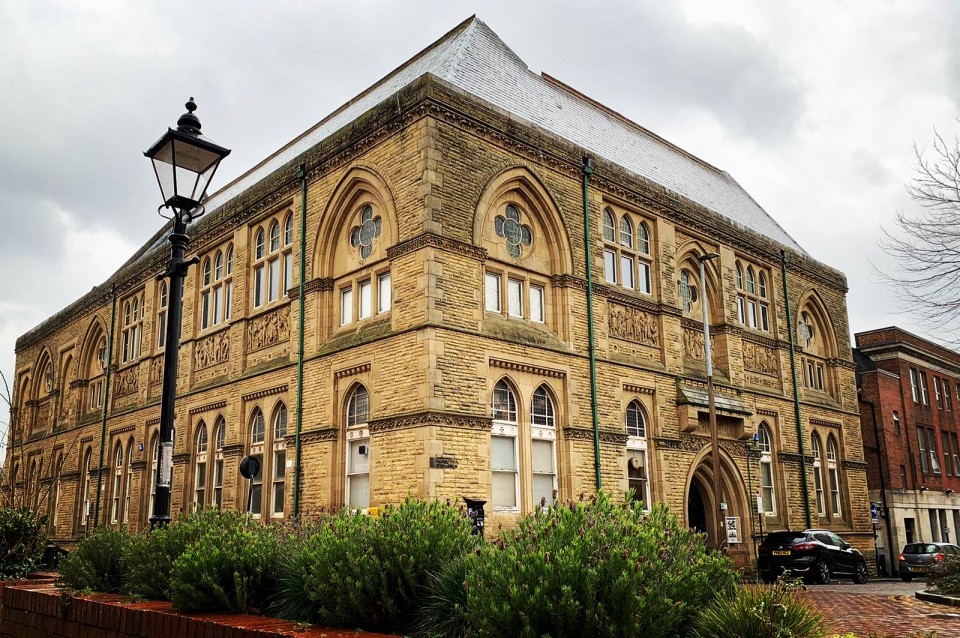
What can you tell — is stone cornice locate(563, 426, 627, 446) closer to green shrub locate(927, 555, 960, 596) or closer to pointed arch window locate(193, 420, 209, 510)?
green shrub locate(927, 555, 960, 596)

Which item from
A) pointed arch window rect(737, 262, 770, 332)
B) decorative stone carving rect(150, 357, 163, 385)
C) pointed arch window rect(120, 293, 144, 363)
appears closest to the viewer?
pointed arch window rect(737, 262, 770, 332)

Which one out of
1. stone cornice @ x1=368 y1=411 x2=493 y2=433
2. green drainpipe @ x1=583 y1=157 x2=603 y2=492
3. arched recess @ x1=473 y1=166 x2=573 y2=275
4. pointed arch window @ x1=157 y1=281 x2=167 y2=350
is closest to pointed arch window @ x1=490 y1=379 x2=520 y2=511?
stone cornice @ x1=368 y1=411 x2=493 y2=433

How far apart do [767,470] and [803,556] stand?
16.8ft

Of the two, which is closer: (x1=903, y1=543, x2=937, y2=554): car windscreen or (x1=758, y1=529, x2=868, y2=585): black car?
(x1=758, y1=529, x2=868, y2=585): black car

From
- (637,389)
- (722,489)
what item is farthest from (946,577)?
(722,489)

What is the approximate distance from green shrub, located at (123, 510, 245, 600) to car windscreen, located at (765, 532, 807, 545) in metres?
18.2

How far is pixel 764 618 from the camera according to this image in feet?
19.2

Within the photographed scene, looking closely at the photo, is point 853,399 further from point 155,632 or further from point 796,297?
point 155,632

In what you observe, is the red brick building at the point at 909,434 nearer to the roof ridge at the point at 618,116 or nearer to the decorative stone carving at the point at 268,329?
the roof ridge at the point at 618,116

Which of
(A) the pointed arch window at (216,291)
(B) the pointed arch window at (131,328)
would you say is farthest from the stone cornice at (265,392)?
(B) the pointed arch window at (131,328)

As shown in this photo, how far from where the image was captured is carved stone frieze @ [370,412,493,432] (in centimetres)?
1752

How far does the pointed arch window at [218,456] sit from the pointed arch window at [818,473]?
2004 centimetres

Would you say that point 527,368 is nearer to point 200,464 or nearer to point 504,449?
point 504,449

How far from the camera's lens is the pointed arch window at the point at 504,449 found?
62.9 feet
